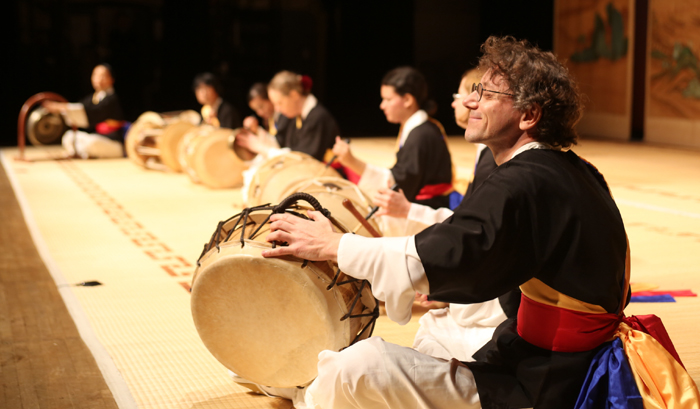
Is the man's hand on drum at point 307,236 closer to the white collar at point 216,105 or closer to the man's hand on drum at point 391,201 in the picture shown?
the man's hand on drum at point 391,201

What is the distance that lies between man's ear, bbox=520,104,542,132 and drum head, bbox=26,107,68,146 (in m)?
8.35

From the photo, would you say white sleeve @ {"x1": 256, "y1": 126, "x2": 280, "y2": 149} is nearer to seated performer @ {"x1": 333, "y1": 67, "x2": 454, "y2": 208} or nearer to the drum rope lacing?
seated performer @ {"x1": 333, "y1": 67, "x2": 454, "y2": 208}

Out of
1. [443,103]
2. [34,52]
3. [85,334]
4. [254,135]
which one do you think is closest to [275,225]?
[85,334]

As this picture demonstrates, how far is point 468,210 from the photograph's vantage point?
1.38 m

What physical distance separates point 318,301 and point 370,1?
10.6 metres

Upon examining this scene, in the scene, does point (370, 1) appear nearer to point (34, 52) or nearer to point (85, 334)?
point (34, 52)

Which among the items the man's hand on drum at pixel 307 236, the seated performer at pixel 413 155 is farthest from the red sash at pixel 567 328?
the seated performer at pixel 413 155

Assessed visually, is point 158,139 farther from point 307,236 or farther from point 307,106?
point 307,236

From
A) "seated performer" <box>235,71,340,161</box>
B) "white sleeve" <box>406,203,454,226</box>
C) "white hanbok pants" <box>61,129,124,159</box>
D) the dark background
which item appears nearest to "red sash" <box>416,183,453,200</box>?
"white sleeve" <box>406,203,454,226</box>

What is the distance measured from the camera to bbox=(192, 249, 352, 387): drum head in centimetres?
172

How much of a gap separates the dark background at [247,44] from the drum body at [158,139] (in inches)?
145

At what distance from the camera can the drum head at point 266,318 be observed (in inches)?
67.8

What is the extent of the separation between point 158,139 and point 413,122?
441 cm

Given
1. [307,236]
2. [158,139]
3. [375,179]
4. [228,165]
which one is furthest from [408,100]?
[158,139]
